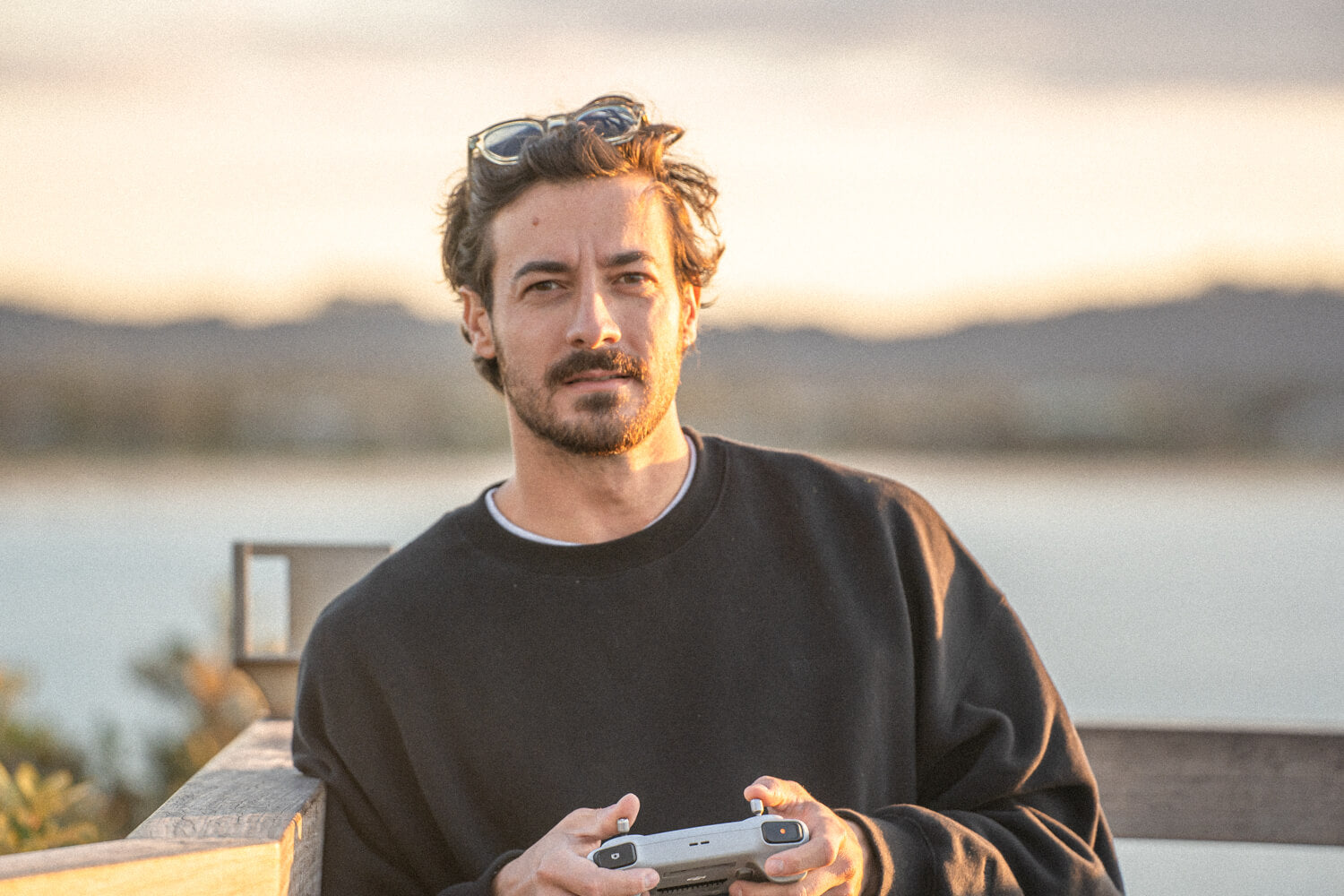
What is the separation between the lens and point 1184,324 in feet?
105

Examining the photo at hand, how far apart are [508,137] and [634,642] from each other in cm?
82

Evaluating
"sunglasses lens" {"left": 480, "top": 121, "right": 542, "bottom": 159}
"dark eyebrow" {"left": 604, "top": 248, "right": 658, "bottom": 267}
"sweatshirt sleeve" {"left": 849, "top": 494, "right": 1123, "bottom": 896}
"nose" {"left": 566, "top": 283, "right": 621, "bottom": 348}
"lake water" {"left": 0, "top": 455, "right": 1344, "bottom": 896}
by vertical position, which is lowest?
"lake water" {"left": 0, "top": 455, "right": 1344, "bottom": 896}

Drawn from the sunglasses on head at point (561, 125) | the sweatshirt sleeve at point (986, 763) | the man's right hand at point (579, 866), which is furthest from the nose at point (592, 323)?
the man's right hand at point (579, 866)

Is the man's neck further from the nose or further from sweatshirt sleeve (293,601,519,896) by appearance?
sweatshirt sleeve (293,601,519,896)

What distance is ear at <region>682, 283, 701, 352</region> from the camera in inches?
78.0

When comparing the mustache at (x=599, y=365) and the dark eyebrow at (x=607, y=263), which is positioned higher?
the dark eyebrow at (x=607, y=263)

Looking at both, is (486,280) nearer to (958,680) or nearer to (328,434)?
(958,680)

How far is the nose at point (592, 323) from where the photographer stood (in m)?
1.78

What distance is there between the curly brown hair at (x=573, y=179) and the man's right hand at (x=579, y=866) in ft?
2.83

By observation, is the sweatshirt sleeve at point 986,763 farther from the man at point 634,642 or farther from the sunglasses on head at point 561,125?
the sunglasses on head at point 561,125

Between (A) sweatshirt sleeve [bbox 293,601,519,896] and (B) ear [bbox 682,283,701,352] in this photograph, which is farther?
(B) ear [bbox 682,283,701,352]

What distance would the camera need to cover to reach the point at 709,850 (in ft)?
4.50

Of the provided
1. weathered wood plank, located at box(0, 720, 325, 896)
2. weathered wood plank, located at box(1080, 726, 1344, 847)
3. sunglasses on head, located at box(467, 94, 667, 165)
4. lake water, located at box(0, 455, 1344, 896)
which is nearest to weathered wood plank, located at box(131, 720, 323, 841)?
weathered wood plank, located at box(0, 720, 325, 896)

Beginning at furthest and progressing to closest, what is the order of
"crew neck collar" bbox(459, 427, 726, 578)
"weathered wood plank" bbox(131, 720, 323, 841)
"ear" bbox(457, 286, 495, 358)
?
"ear" bbox(457, 286, 495, 358), "crew neck collar" bbox(459, 427, 726, 578), "weathered wood plank" bbox(131, 720, 323, 841)
